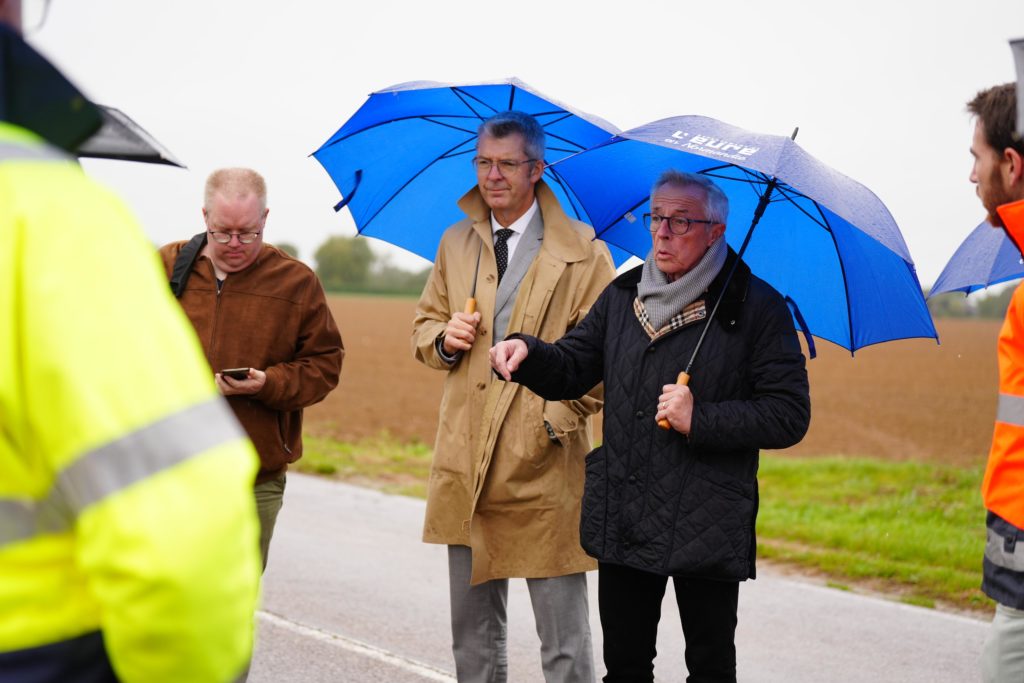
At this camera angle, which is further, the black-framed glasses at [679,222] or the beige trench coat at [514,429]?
the beige trench coat at [514,429]

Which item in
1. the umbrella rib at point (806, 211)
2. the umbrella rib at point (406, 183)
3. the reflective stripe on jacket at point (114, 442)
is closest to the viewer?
the reflective stripe on jacket at point (114, 442)

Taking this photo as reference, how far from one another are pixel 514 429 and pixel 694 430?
794 millimetres

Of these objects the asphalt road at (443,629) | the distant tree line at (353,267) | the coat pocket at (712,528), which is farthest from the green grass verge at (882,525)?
the distant tree line at (353,267)

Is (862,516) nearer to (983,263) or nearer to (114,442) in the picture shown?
(983,263)

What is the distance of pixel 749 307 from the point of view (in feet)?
12.1

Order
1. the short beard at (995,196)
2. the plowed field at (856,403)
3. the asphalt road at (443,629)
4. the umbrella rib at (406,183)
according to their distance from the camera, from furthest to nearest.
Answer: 1. the plowed field at (856,403)
2. the asphalt road at (443,629)
3. the umbrella rib at (406,183)
4. the short beard at (995,196)

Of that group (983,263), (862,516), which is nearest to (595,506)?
(983,263)

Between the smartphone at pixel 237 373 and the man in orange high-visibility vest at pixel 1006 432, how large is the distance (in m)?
2.47

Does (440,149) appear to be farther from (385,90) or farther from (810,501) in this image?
(810,501)

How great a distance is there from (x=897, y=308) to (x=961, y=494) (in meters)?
7.13

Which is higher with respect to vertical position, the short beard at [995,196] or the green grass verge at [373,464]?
the short beard at [995,196]

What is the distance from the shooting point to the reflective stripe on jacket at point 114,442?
3.95 ft

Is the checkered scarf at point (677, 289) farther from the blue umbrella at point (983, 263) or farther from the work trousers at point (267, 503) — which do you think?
the work trousers at point (267, 503)

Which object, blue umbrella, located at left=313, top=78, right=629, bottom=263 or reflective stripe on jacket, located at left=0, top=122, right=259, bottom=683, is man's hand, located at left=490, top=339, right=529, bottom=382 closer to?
blue umbrella, located at left=313, top=78, right=629, bottom=263
